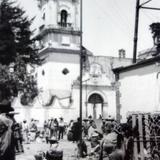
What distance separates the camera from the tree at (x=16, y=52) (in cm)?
3391

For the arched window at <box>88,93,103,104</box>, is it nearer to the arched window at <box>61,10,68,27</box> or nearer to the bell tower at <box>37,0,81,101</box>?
the bell tower at <box>37,0,81,101</box>

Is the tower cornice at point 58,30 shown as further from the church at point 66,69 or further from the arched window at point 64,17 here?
the arched window at point 64,17

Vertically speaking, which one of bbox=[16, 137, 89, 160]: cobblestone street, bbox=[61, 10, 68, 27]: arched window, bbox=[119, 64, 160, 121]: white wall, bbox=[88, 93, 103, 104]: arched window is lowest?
bbox=[16, 137, 89, 160]: cobblestone street

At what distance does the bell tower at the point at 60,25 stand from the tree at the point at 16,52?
21.0ft

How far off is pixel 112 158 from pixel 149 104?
9.79 meters

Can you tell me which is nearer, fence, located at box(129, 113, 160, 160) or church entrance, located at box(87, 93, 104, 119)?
fence, located at box(129, 113, 160, 160)

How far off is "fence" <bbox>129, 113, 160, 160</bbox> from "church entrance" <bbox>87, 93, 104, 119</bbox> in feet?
112

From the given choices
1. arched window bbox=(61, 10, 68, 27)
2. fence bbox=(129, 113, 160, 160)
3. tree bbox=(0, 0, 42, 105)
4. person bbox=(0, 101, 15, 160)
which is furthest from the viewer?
arched window bbox=(61, 10, 68, 27)

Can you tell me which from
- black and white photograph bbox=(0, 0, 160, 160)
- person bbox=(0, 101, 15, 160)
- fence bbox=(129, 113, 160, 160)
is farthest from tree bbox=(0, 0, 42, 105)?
person bbox=(0, 101, 15, 160)

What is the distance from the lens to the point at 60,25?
47.5 meters

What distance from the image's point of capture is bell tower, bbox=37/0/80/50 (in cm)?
4660

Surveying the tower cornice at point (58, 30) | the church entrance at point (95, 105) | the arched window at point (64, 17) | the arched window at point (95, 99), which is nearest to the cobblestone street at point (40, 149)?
the church entrance at point (95, 105)

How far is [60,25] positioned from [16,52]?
36.5 feet

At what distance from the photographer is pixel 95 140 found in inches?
665
